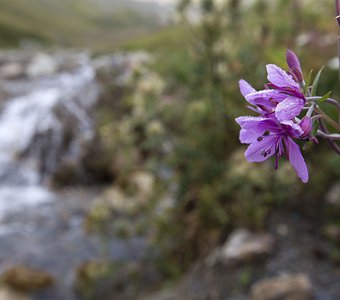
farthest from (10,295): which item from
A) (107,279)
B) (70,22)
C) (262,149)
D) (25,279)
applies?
(70,22)

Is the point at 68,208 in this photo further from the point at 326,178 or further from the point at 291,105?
the point at 291,105

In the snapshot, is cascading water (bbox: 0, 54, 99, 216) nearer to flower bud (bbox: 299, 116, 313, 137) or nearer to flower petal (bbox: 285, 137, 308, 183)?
flower petal (bbox: 285, 137, 308, 183)

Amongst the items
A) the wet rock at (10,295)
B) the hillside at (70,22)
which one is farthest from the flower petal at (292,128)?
the wet rock at (10,295)

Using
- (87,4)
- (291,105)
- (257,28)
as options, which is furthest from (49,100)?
(87,4)

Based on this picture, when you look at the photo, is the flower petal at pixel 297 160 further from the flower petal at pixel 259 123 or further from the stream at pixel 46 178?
the stream at pixel 46 178

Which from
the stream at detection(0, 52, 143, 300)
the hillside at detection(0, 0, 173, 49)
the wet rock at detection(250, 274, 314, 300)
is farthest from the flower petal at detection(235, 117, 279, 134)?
the stream at detection(0, 52, 143, 300)
